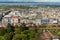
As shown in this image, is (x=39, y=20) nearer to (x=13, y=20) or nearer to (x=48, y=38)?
(x=13, y=20)

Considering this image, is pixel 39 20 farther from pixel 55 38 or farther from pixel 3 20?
pixel 55 38

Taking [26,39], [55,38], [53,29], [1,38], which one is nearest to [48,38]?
[55,38]

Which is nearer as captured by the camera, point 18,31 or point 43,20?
point 18,31

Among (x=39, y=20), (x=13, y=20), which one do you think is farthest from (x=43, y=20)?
(x=13, y=20)

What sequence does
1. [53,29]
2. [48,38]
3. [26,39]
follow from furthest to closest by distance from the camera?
1. [53,29]
2. [48,38]
3. [26,39]

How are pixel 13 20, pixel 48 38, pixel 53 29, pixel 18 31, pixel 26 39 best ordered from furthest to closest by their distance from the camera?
pixel 13 20
pixel 53 29
pixel 18 31
pixel 48 38
pixel 26 39

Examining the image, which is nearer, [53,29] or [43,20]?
[53,29]

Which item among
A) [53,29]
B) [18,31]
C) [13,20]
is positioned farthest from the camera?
[13,20]

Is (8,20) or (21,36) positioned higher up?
(21,36)

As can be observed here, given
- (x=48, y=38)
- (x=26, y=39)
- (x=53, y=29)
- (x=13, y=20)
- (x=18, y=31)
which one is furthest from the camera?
(x=13, y=20)
